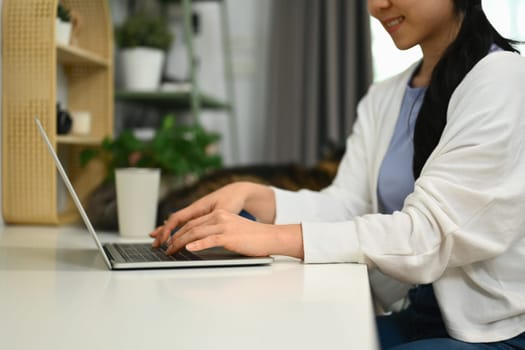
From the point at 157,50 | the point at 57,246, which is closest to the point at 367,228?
the point at 57,246

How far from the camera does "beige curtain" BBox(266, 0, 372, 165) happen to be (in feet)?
10.3

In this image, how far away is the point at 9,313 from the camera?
59 centimetres

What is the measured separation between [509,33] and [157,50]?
68.3 inches

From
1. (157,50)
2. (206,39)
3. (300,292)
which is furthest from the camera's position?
(206,39)

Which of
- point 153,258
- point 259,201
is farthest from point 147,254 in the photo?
point 259,201

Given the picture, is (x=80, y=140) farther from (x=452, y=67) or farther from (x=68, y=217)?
(x=452, y=67)

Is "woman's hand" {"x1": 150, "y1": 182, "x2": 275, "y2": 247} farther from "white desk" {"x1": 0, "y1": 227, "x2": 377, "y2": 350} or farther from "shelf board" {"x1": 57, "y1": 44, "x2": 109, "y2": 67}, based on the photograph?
"shelf board" {"x1": 57, "y1": 44, "x2": 109, "y2": 67}

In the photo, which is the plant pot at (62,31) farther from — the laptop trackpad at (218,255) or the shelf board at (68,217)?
the laptop trackpad at (218,255)

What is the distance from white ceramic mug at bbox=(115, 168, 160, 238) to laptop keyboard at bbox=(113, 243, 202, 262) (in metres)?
0.25

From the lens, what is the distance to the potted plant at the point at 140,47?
7.92ft

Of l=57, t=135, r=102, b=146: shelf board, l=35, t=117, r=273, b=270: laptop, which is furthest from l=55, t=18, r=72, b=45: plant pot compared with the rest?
l=35, t=117, r=273, b=270: laptop

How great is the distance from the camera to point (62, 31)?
149cm

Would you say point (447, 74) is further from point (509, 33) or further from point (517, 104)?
point (509, 33)

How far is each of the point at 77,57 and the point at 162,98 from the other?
0.99 metres
